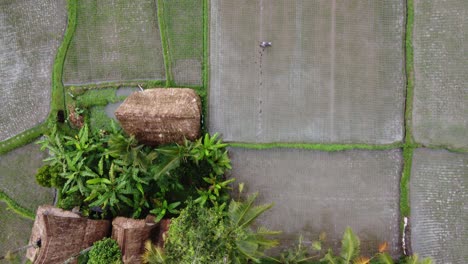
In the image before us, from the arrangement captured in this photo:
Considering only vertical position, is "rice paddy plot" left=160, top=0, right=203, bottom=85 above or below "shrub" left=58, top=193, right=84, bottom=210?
above

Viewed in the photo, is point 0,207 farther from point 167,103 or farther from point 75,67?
point 167,103

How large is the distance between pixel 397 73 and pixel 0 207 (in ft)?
40.2

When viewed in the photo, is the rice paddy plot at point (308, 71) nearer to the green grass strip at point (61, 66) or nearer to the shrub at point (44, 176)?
the green grass strip at point (61, 66)

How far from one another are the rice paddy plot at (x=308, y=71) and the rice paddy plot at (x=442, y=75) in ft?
1.77

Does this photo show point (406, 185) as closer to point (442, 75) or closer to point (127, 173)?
point (442, 75)

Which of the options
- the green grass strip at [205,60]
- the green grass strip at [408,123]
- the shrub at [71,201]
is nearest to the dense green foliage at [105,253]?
the shrub at [71,201]

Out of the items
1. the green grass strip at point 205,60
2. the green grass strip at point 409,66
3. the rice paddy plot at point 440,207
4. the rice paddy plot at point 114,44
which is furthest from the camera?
the rice paddy plot at point 114,44

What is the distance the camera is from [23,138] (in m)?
11.0

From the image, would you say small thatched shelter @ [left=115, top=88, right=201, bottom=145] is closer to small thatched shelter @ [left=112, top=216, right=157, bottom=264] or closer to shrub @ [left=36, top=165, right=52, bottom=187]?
small thatched shelter @ [left=112, top=216, right=157, bottom=264]

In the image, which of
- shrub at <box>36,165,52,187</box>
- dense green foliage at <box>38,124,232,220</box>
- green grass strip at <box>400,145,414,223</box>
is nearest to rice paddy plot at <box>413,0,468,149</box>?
green grass strip at <box>400,145,414,223</box>

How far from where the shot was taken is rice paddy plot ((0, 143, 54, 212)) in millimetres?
10961

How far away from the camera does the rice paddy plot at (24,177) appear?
1096 centimetres

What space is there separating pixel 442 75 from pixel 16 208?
12.9 metres

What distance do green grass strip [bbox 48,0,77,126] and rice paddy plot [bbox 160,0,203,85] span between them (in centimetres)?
275
